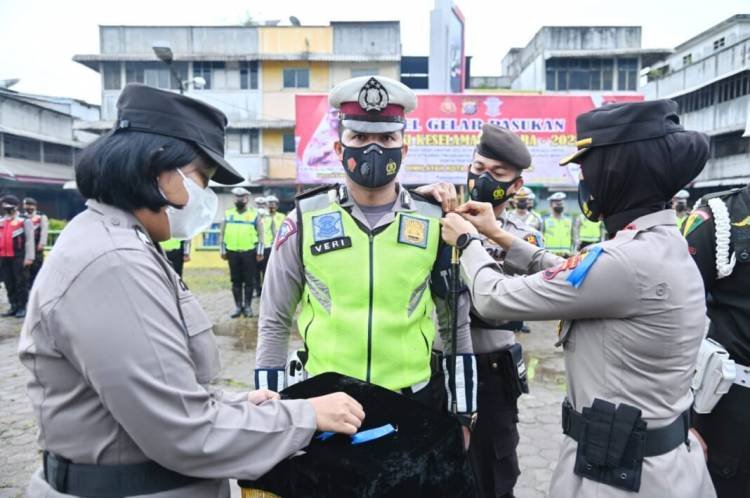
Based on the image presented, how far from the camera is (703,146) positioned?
1.78 m

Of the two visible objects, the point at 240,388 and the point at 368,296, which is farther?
the point at 240,388

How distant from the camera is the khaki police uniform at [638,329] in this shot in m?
1.70

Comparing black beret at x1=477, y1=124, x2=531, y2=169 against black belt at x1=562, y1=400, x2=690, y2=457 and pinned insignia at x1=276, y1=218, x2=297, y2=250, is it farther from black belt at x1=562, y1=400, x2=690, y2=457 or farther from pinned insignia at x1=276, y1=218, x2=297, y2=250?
black belt at x1=562, y1=400, x2=690, y2=457

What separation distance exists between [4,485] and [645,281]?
13.0 feet

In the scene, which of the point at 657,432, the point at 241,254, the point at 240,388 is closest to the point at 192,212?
the point at 657,432

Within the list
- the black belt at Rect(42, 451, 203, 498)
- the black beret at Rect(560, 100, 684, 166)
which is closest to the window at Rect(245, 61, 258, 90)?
the black beret at Rect(560, 100, 684, 166)

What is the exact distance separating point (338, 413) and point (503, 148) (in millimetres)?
1997

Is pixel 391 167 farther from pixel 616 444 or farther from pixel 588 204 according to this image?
pixel 616 444

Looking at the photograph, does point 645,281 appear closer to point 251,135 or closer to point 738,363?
point 738,363

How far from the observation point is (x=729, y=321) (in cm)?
230

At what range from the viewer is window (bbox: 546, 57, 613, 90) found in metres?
30.6

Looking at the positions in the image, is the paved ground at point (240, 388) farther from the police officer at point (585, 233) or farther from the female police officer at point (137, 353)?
the police officer at point (585, 233)

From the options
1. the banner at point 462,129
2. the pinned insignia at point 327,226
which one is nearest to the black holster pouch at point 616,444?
the pinned insignia at point 327,226

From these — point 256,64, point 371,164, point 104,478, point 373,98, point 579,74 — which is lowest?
point 104,478
